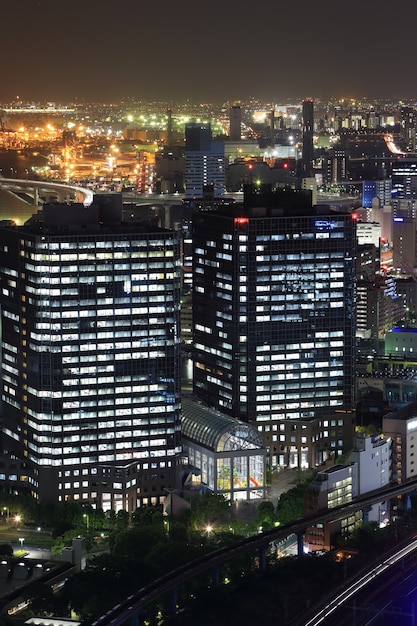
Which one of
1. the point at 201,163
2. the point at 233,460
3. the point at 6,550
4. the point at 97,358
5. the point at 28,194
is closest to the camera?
the point at 6,550

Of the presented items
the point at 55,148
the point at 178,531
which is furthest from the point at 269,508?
the point at 55,148

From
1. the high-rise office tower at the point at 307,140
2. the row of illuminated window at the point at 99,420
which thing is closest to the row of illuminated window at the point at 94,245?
the row of illuminated window at the point at 99,420

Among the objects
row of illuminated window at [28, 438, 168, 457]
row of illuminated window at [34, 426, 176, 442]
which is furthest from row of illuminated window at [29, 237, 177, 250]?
row of illuminated window at [28, 438, 168, 457]

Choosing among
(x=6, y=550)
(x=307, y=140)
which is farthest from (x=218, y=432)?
(x=307, y=140)

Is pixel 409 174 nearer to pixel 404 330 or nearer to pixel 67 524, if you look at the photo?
pixel 404 330

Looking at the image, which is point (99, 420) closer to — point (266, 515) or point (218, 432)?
point (218, 432)

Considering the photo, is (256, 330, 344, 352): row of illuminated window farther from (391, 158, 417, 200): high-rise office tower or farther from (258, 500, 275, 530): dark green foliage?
(391, 158, 417, 200): high-rise office tower

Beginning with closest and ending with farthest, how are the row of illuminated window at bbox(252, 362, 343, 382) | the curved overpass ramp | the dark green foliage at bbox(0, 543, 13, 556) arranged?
the dark green foliage at bbox(0, 543, 13, 556) → the row of illuminated window at bbox(252, 362, 343, 382) → the curved overpass ramp
